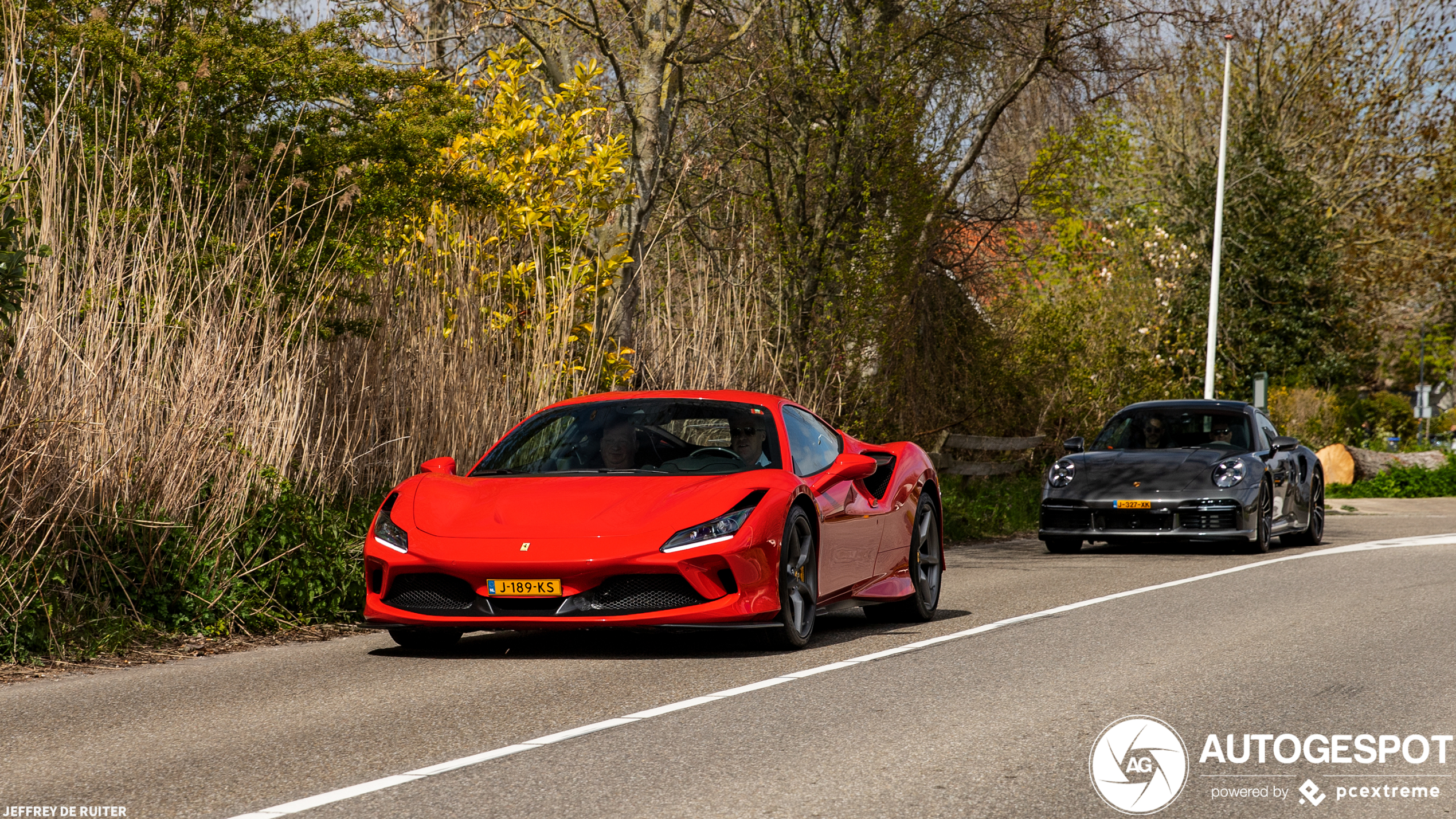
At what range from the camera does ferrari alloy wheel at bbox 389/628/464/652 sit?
8609 mm

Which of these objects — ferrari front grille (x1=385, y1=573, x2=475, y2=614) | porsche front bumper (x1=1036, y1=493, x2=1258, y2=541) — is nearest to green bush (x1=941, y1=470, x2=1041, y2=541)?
porsche front bumper (x1=1036, y1=493, x2=1258, y2=541)

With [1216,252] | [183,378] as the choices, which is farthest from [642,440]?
[1216,252]

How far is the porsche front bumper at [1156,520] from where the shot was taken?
52.2 feet

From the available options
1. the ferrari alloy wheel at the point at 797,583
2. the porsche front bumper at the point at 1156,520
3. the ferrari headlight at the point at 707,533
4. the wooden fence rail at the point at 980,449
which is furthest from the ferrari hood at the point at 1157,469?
the ferrari headlight at the point at 707,533

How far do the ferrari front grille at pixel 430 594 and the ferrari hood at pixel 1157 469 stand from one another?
9847 millimetres

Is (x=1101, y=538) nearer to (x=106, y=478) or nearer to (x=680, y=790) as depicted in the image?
(x=106, y=478)

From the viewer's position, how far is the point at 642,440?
9.36 metres

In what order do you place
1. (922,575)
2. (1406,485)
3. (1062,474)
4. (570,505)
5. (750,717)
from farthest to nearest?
1. (1406,485)
2. (1062,474)
3. (922,575)
4. (570,505)
5. (750,717)

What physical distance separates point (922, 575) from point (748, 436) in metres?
1.84

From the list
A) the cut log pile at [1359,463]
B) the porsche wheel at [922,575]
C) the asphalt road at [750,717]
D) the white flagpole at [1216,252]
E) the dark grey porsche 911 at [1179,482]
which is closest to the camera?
the asphalt road at [750,717]

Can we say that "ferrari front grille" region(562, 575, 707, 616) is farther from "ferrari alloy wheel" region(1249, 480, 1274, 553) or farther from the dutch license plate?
"ferrari alloy wheel" region(1249, 480, 1274, 553)

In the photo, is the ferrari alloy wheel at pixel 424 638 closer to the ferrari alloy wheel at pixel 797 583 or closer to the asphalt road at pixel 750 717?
the asphalt road at pixel 750 717

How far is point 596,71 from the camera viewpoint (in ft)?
49.4

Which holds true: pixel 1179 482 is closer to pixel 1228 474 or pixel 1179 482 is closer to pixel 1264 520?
pixel 1228 474
